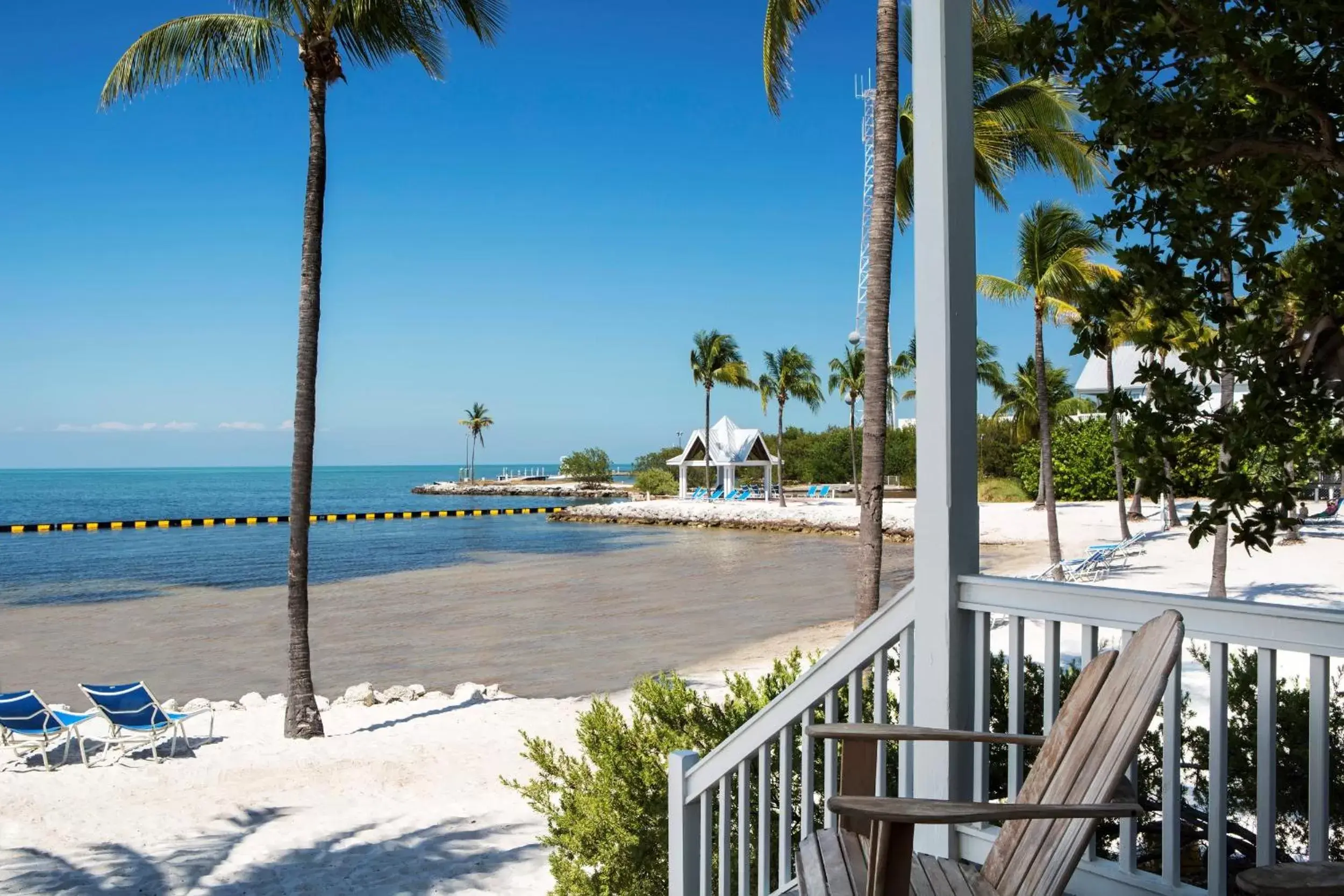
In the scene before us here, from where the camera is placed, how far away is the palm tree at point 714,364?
50.2m

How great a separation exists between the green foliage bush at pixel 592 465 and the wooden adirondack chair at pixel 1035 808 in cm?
8187

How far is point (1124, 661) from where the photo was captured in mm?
1964

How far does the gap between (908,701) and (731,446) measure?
160 feet

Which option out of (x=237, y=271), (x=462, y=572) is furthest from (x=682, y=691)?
(x=237, y=271)

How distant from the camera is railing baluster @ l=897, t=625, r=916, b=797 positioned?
2.81 m

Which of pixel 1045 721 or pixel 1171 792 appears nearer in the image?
pixel 1171 792

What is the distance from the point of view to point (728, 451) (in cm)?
5147

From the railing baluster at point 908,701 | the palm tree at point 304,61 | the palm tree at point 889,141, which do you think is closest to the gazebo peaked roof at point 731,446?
the palm tree at point 889,141

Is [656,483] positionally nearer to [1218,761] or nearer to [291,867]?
[291,867]

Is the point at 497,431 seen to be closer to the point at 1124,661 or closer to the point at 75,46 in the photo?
the point at 75,46

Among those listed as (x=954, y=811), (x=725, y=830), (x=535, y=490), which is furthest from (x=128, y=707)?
(x=535, y=490)

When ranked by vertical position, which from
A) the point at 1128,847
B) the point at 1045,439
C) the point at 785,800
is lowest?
the point at 785,800

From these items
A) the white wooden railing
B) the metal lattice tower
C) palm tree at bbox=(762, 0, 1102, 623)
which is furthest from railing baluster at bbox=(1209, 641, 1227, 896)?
the metal lattice tower

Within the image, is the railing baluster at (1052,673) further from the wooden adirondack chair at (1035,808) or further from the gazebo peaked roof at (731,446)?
the gazebo peaked roof at (731,446)
